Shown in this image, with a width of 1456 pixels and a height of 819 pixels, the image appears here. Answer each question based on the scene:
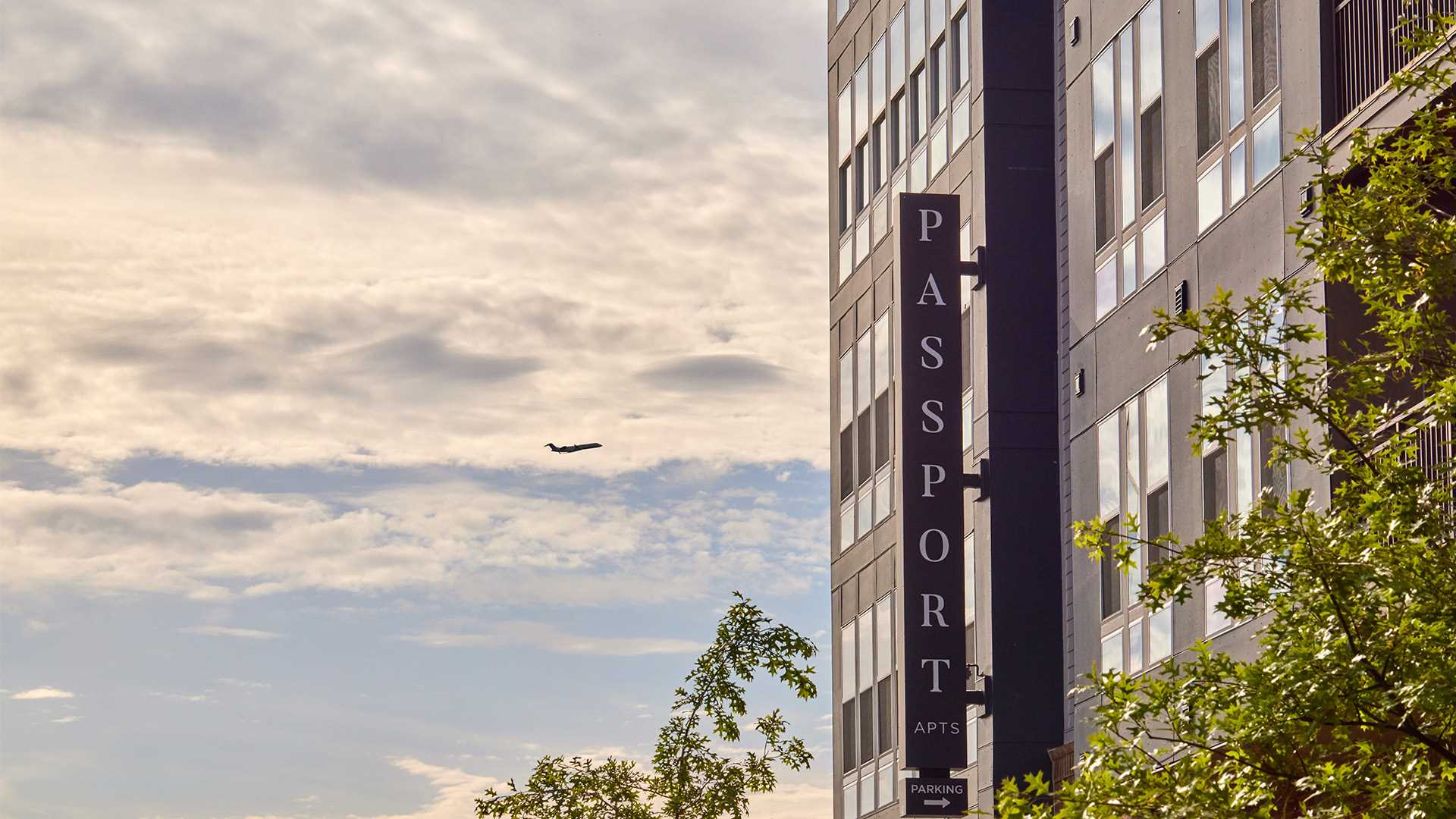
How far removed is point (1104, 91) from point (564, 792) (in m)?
12.3

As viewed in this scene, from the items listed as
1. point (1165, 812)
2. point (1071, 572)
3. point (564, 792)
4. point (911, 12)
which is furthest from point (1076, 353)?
point (1165, 812)

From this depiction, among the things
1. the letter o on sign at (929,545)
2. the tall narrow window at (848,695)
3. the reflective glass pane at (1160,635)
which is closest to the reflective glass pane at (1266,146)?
the reflective glass pane at (1160,635)

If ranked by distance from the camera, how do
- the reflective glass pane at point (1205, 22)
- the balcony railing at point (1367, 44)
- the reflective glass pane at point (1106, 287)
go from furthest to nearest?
the reflective glass pane at point (1106, 287), the reflective glass pane at point (1205, 22), the balcony railing at point (1367, 44)

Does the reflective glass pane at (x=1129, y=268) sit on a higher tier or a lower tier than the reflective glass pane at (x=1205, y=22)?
lower

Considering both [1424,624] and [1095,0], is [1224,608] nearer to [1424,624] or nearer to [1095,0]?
[1424,624]

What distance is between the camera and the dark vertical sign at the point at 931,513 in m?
30.6

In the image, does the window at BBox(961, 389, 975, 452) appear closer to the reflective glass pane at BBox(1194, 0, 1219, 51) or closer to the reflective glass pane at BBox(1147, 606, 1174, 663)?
the reflective glass pane at BBox(1147, 606, 1174, 663)

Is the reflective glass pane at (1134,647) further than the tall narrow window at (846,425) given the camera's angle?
No

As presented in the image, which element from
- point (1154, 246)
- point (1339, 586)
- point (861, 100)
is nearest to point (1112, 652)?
point (1154, 246)

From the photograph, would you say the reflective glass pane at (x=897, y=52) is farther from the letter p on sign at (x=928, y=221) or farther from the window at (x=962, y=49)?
the letter p on sign at (x=928, y=221)

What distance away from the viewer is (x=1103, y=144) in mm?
26453

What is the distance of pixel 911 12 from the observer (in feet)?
122

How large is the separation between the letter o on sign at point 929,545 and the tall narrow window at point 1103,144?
6644 millimetres

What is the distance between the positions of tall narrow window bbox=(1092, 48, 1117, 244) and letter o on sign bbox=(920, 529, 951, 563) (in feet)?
21.8
